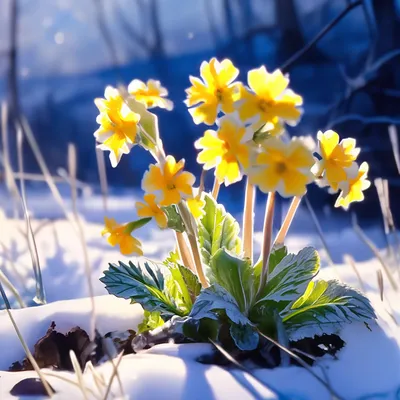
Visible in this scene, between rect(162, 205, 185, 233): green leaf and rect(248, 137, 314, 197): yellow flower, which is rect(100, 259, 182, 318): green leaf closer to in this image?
rect(162, 205, 185, 233): green leaf

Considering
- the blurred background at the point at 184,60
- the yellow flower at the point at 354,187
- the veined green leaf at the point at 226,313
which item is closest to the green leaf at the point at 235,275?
the veined green leaf at the point at 226,313

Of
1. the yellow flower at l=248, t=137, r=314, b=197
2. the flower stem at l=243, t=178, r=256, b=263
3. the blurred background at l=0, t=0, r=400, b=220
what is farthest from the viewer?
the blurred background at l=0, t=0, r=400, b=220

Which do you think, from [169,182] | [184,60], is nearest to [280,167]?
[169,182]

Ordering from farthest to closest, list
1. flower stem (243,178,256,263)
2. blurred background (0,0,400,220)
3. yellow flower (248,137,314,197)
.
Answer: blurred background (0,0,400,220) → flower stem (243,178,256,263) → yellow flower (248,137,314,197)

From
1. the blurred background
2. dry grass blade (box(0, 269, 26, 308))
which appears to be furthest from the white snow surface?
the blurred background

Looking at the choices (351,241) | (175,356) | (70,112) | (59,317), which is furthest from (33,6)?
(175,356)

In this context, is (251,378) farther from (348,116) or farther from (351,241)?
(348,116)

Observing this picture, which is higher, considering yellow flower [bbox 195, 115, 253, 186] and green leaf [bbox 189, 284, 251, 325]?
yellow flower [bbox 195, 115, 253, 186]
